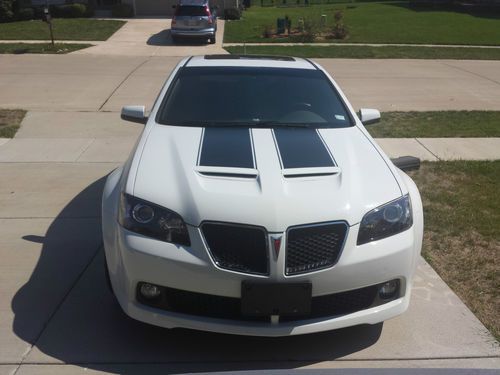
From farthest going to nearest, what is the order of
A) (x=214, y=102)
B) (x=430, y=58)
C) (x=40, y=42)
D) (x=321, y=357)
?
(x=40, y=42) < (x=430, y=58) < (x=214, y=102) < (x=321, y=357)

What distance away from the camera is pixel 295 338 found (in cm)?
384

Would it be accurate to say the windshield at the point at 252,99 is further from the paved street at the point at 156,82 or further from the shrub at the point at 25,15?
the shrub at the point at 25,15

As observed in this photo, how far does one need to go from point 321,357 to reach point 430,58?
1645 cm

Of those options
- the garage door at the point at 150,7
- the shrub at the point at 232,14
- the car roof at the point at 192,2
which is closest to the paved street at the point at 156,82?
the car roof at the point at 192,2

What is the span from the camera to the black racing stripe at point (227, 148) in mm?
3926

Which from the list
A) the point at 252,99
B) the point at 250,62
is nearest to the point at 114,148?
the point at 250,62

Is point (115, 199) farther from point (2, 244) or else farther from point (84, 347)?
point (2, 244)

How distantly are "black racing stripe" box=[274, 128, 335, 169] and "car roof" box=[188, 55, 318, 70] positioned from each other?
1.14 meters

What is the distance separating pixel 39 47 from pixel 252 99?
54.7 ft

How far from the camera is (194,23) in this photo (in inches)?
931

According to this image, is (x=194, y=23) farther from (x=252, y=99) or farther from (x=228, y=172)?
(x=228, y=172)

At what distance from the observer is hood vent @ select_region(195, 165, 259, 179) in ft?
12.2

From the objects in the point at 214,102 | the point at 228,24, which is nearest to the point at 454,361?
the point at 214,102

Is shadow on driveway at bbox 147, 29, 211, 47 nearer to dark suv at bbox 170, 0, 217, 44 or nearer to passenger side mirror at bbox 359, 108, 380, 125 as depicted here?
dark suv at bbox 170, 0, 217, 44
